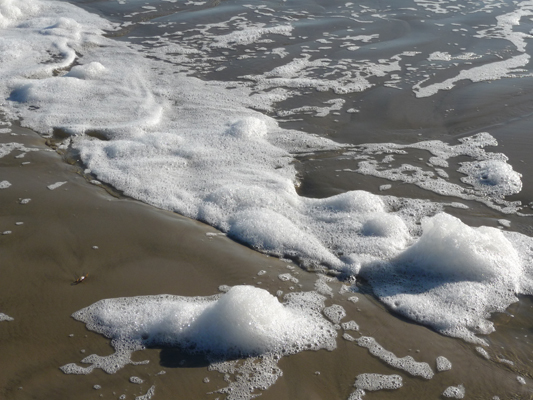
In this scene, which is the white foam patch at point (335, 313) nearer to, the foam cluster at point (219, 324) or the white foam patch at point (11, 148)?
the foam cluster at point (219, 324)

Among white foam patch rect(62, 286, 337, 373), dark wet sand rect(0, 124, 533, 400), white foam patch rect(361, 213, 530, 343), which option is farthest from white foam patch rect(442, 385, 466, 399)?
white foam patch rect(62, 286, 337, 373)

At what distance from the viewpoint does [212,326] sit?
103 inches

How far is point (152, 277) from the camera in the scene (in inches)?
119

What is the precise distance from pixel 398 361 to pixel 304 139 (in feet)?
9.47

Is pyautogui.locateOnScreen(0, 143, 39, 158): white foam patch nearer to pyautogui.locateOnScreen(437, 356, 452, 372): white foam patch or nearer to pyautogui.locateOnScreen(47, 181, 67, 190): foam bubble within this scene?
pyautogui.locateOnScreen(47, 181, 67, 190): foam bubble

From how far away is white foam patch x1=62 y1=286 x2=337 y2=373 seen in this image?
8.40 feet

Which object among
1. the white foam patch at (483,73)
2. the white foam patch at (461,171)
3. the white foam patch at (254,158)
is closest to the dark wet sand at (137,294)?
the white foam patch at (254,158)

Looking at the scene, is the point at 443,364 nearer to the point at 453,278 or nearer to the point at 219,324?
the point at 453,278

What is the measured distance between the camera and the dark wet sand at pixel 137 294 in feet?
7.75

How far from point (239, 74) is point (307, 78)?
0.96m

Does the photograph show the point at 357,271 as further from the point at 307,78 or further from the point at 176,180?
the point at 307,78

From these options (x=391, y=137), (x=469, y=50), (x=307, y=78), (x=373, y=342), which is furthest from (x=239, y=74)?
(x=373, y=342)

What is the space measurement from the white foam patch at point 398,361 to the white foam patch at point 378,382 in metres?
0.09

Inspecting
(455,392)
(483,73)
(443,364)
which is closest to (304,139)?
(443,364)
